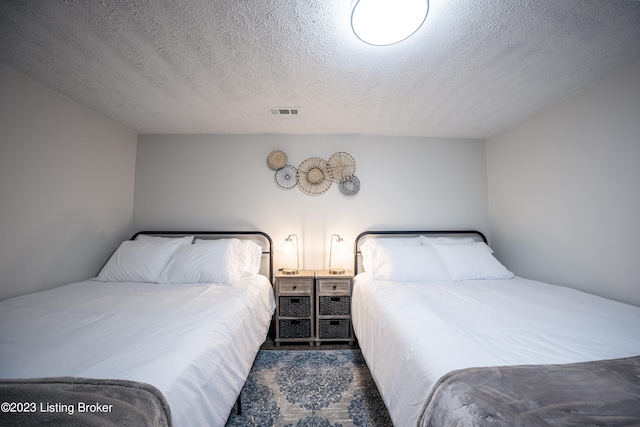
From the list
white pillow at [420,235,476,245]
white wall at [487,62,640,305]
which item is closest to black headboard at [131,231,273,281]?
white pillow at [420,235,476,245]

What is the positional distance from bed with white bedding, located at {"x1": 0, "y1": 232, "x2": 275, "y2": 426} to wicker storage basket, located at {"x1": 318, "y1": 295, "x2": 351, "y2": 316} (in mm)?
534

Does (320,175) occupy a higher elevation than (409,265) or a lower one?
higher

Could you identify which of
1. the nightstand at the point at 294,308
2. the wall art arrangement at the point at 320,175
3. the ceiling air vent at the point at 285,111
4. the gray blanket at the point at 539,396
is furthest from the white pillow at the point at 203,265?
the gray blanket at the point at 539,396

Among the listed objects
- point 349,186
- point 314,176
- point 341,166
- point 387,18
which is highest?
Result: point 387,18

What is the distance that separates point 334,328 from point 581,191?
2.48m

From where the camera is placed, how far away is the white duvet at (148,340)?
0.83 m

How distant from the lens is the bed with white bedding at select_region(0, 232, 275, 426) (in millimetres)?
840

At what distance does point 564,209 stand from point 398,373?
7.07 ft

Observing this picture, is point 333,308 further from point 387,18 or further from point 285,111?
point 387,18

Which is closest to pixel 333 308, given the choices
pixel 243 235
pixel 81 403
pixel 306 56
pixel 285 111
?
pixel 243 235

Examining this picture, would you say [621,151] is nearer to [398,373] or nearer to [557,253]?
[557,253]

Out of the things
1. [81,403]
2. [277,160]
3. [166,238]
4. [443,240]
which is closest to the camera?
[81,403]

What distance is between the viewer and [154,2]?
1121 millimetres

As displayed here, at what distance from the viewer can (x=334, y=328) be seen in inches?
90.3
